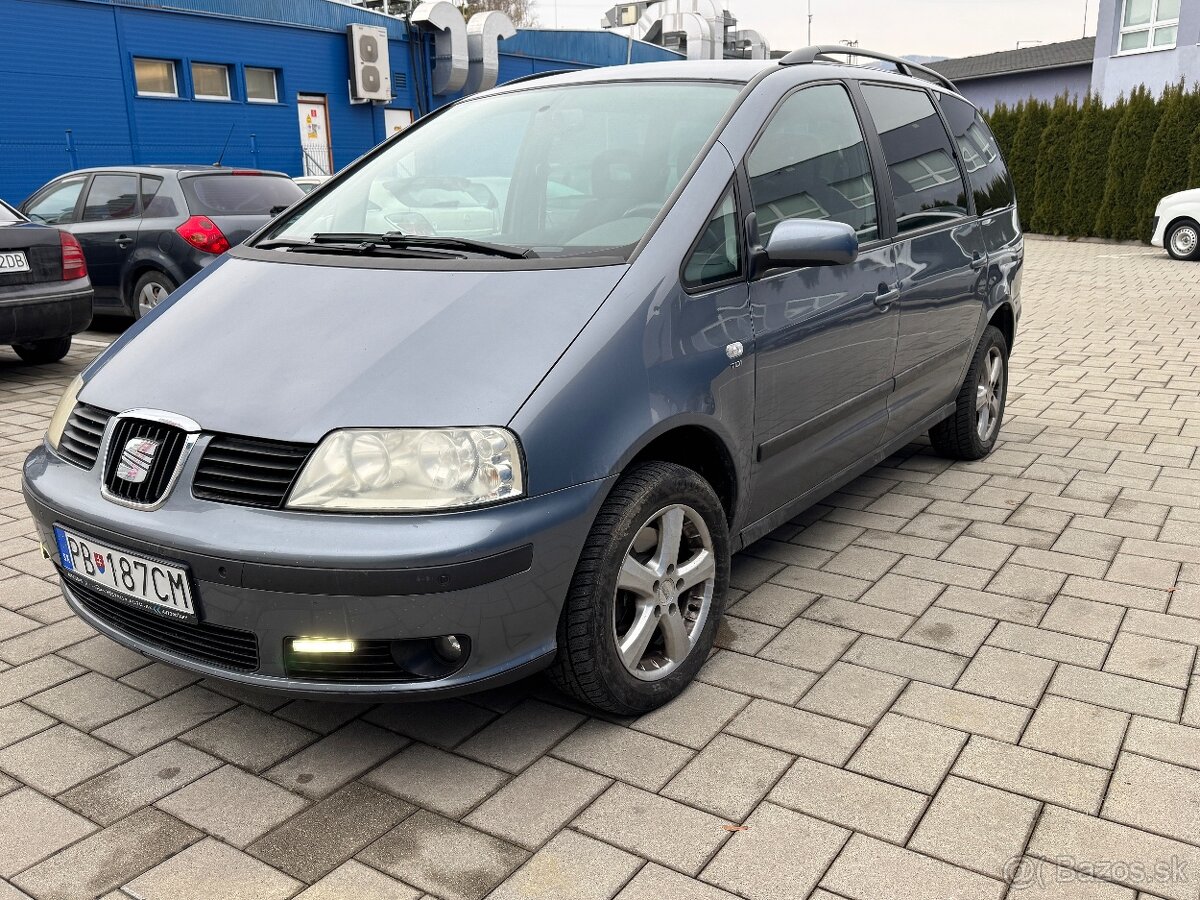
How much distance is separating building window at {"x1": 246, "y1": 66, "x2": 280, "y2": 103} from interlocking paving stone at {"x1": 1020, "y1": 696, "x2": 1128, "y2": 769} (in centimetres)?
2402

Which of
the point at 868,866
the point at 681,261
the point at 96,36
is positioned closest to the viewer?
the point at 868,866

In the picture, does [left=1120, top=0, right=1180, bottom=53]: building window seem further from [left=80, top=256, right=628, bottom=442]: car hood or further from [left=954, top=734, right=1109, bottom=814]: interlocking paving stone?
[left=80, top=256, right=628, bottom=442]: car hood

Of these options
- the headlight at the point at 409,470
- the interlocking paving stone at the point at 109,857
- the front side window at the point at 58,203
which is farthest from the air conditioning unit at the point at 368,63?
the interlocking paving stone at the point at 109,857

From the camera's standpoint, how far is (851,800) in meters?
2.50

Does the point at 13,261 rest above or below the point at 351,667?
above

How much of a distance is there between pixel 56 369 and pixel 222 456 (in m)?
6.45

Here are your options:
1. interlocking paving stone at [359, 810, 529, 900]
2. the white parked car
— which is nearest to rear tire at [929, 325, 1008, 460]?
interlocking paving stone at [359, 810, 529, 900]

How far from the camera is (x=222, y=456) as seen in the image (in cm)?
249

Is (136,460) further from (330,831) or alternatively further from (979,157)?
(979,157)

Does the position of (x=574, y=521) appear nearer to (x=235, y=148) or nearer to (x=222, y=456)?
(x=222, y=456)

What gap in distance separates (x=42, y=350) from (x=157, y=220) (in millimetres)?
1501

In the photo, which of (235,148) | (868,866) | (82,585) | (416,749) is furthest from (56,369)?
(235,148)

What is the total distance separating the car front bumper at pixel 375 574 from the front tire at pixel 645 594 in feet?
0.26

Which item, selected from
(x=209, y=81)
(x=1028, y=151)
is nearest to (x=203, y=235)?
(x=209, y=81)
